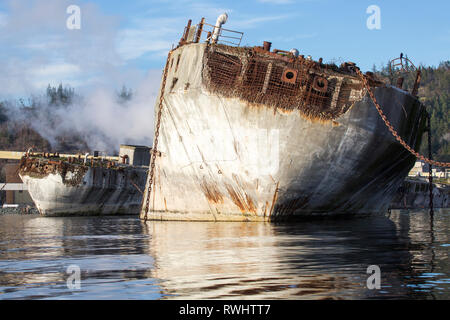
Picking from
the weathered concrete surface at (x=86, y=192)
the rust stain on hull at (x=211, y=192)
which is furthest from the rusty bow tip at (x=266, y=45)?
the weathered concrete surface at (x=86, y=192)

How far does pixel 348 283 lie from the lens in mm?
10953

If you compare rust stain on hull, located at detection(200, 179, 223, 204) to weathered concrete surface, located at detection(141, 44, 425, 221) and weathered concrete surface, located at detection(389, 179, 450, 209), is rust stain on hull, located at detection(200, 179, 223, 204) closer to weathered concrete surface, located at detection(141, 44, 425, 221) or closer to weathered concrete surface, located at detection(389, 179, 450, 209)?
weathered concrete surface, located at detection(141, 44, 425, 221)

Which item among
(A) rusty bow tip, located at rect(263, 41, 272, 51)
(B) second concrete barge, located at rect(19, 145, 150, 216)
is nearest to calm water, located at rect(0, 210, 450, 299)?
(A) rusty bow tip, located at rect(263, 41, 272, 51)

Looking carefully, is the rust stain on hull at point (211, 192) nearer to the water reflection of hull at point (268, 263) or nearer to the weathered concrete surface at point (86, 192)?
the water reflection of hull at point (268, 263)

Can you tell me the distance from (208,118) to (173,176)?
510cm

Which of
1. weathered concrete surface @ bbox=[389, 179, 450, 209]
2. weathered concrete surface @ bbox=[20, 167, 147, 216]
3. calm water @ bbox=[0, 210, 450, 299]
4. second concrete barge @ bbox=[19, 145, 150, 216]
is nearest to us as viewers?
calm water @ bbox=[0, 210, 450, 299]

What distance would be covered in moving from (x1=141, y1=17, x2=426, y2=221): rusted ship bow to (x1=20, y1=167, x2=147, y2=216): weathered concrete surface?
734 inches

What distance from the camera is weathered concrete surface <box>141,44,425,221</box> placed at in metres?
26.3

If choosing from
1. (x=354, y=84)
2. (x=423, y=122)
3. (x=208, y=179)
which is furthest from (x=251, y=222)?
(x=423, y=122)

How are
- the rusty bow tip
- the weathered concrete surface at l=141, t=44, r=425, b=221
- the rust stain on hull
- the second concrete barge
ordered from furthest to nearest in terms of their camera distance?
the second concrete barge, the rust stain on hull, the rusty bow tip, the weathered concrete surface at l=141, t=44, r=425, b=221

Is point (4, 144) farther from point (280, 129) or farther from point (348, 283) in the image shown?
point (348, 283)

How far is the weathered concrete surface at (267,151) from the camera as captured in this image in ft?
86.4

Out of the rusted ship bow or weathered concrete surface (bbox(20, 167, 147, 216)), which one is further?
weathered concrete surface (bbox(20, 167, 147, 216))
